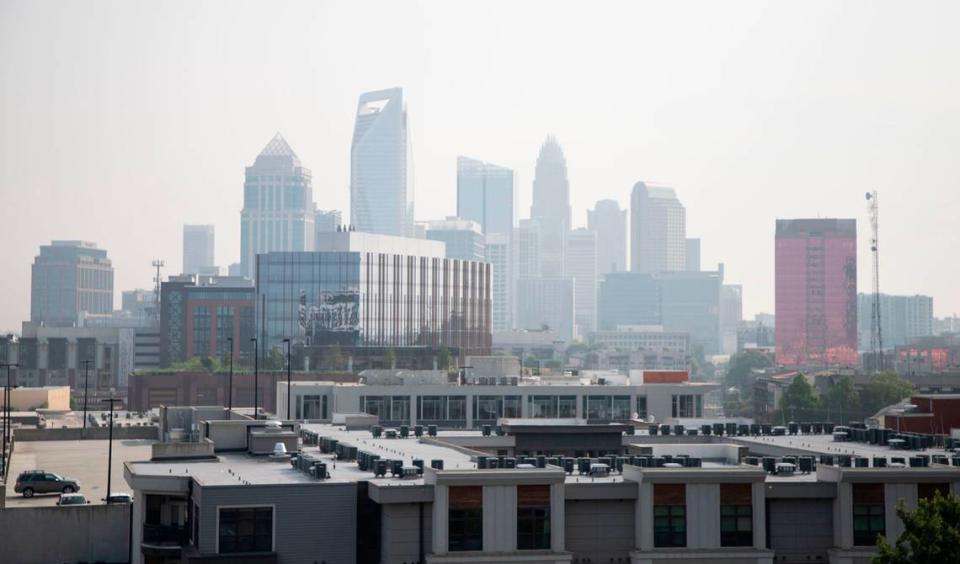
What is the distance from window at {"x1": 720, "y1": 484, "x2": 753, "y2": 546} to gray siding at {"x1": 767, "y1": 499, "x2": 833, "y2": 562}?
59.9 inches

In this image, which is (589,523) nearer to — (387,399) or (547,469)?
(547,469)

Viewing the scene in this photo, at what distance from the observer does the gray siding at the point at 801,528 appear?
5488 cm

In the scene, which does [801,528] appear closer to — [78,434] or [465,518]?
[465,518]

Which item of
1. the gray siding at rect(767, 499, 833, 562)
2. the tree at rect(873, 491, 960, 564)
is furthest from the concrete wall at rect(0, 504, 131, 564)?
the tree at rect(873, 491, 960, 564)

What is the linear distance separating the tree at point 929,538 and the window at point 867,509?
606cm

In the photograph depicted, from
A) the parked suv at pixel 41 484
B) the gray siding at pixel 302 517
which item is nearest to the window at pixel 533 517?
the gray siding at pixel 302 517

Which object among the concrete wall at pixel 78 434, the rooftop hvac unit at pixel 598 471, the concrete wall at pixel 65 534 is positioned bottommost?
the concrete wall at pixel 65 534

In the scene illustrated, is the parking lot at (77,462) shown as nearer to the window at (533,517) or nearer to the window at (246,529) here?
the window at (246,529)

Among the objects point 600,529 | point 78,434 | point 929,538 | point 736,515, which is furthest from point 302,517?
point 78,434

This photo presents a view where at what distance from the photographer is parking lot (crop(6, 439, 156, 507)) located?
82812 mm

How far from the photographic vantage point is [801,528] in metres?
55.0

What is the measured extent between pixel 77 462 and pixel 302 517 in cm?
5329

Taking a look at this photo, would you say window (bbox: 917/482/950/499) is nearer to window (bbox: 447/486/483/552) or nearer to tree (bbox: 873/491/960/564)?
tree (bbox: 873/491/960/564)

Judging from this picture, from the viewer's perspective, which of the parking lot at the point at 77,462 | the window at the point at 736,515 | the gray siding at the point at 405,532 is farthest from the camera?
the parking lot at the point at 77,462
